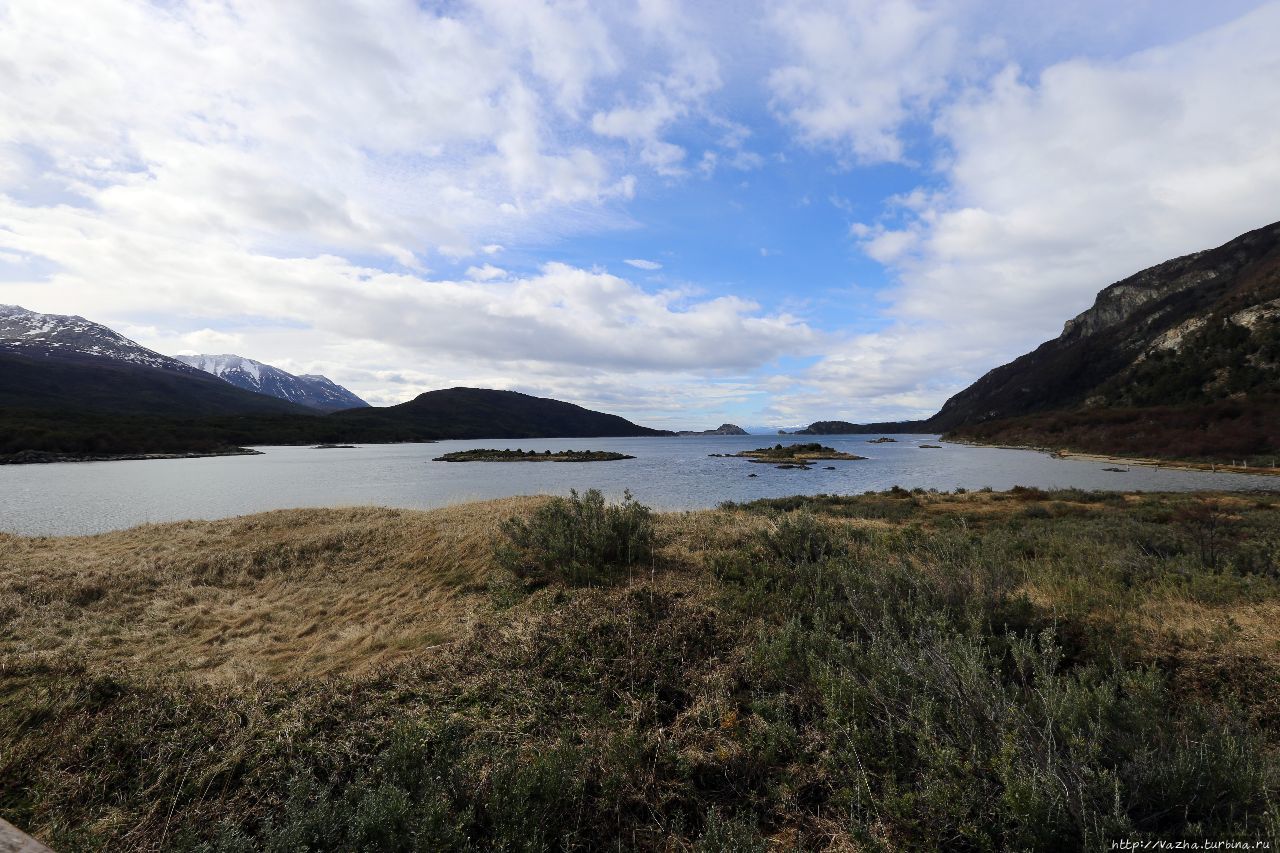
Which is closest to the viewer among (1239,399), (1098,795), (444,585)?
(1098,795)

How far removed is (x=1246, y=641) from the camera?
18.7 ft

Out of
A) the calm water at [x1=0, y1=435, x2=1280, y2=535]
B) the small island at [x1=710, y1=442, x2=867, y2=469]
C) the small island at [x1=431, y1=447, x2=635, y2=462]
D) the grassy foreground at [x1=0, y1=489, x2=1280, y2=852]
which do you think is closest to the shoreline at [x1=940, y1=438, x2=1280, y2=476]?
the calm water at [x1=0, y1=435, x2=1280, y2=535]

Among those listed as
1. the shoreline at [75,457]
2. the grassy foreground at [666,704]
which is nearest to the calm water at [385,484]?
the shoreline at [75,457]

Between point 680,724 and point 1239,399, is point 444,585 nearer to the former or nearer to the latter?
point 680,724

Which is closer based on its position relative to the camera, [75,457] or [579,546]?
[579,546]

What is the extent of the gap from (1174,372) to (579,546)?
421 ft

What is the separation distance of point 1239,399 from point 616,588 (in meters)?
101

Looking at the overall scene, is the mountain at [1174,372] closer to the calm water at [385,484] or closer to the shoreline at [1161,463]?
the shoreline at [1161,463]

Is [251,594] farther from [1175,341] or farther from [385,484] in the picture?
[1175,341]

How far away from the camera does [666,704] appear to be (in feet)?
16.9

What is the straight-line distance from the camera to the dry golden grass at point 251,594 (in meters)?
7.38

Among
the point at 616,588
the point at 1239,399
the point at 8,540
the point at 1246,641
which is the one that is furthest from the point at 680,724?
the point at 1239,399

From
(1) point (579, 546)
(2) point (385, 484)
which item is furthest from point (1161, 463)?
(2) point (385, 484)

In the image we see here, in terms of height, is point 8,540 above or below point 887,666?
below
